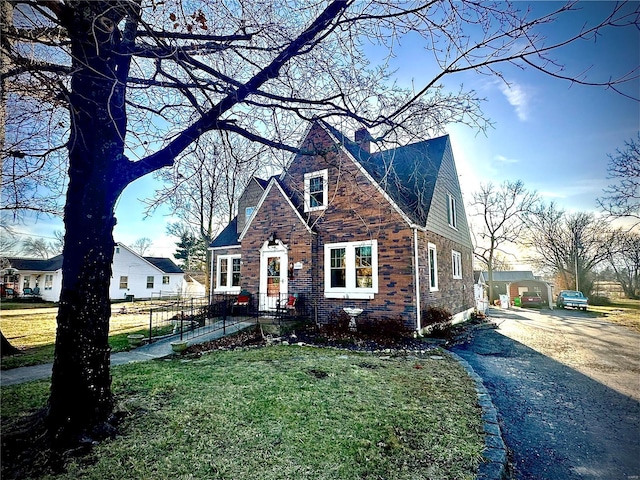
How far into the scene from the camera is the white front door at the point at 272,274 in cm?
1266

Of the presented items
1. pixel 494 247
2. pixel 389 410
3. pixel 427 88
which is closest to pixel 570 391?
pixel 389 410

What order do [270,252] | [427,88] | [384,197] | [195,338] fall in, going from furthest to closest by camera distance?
[270,252], [384,197], [195,338], [427,88]

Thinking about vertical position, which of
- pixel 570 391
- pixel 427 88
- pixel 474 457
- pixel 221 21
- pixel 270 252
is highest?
pixel 221 21

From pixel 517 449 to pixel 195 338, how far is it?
27.9ft

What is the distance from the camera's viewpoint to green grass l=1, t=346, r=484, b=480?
2795 mm

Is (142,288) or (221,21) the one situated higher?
(221,21)

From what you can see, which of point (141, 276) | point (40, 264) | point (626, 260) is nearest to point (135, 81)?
Result: point (141, 276)

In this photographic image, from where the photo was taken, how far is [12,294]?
26500mm

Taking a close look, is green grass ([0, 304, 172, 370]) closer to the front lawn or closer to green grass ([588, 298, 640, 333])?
the front lawn

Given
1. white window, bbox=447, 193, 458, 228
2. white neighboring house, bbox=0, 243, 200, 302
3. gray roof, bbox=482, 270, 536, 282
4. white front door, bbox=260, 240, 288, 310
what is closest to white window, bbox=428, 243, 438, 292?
white window, bbox=447, 193, 458, 228

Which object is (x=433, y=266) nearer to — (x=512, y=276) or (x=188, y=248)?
(x=188, y=248)

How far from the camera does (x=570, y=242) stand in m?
37.6

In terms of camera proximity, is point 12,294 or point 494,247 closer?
point 12,294

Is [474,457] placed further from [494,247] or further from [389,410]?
[494,247]
